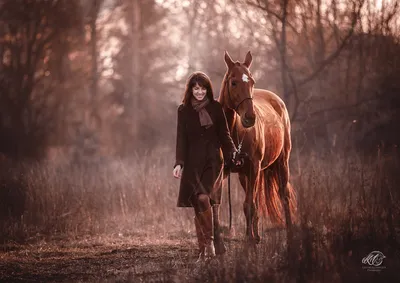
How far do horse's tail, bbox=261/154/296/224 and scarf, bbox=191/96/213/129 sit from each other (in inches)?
83.0

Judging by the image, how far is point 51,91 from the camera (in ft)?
64.2

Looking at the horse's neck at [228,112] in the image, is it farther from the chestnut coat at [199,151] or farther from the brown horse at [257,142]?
the chestnut coat at [199,151]

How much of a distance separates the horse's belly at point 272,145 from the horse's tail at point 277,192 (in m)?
0.28

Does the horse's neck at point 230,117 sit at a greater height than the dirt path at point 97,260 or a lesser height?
greater

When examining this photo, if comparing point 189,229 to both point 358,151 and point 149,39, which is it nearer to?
point 358,151

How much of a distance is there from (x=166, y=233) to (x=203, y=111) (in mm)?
3049

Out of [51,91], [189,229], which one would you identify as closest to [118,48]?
[51,91]

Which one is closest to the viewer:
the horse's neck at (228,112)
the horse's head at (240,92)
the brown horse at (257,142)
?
the horse's head at (240,92)

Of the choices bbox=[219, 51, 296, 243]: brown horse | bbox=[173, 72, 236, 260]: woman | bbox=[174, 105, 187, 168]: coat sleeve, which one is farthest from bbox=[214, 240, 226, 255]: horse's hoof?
bbox=[174, 105, 187, 168]: coat sleeve

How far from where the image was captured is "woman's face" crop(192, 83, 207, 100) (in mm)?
6375

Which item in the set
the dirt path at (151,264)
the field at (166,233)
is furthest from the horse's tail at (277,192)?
the dirt path at (151,264)

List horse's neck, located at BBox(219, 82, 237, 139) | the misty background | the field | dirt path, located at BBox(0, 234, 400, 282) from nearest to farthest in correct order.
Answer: dirt path, located at BBox(0, 234, 400, 282), the field, horse's neck, located at BBox(219, 82, 237, 139), the misty background

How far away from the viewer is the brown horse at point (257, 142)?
6660 mm

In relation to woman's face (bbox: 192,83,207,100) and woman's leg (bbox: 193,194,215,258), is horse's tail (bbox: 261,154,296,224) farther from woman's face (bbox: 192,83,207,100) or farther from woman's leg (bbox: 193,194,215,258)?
woman's face (bbox: 192,83,207,100)
